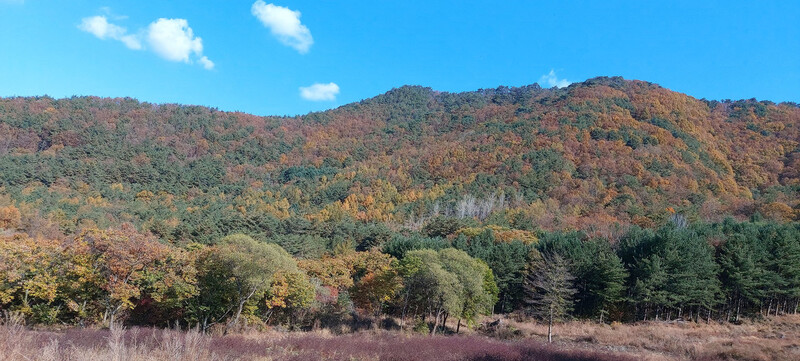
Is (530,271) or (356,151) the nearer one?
(530,271)

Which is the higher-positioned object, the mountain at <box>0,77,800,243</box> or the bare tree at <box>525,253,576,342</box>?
the mountain at <box>0,77,800,243</box>

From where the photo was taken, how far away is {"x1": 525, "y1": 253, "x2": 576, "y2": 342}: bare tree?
30391 millimetres

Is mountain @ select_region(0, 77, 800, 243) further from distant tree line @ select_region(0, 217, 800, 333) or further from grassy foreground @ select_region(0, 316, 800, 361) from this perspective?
grassy foreground @ select_region(0, 316, 800, 361)

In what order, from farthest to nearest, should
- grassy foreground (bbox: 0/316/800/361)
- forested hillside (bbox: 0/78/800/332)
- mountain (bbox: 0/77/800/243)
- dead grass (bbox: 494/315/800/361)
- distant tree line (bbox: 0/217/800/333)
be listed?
mountain (bbox: 0/77/800/243) → forested hillside (bbox: 0/78/800/332) → distant tree line (bbox: 0/217/800/333) → dead grass (bbox: 494/315/800/361) → grassy foreground (bbox: 0/316/800/361)

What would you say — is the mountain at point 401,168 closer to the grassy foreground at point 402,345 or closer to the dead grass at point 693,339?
the dead grass at point 693,339

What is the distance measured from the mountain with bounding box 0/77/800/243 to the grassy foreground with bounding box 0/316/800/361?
41.0 metres

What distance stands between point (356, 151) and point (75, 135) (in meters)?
95.8

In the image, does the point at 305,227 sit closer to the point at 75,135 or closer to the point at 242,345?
the point at 242,345

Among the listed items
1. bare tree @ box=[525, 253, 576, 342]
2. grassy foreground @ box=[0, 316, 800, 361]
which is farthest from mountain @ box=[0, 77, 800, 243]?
grassy foreground @ box=[0, 316, 800, 361]

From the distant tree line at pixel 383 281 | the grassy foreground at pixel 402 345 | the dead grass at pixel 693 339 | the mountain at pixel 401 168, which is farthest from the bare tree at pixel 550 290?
the mountain at pixel 401 168

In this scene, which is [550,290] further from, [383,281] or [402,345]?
[402,345]

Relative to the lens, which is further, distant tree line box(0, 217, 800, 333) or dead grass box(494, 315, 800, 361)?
distant tree line box(0, 217, 800, 333)

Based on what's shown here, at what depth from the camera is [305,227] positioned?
78000mm

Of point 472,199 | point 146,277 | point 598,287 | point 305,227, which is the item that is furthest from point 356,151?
point 146,277
